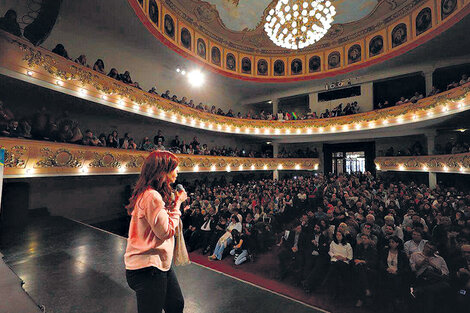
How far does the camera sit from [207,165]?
1194cm

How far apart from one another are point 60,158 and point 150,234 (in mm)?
6378

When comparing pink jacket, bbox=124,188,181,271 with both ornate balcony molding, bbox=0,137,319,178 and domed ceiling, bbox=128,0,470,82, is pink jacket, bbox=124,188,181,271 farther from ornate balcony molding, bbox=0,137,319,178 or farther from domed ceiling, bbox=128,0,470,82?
domed ceiling, bbox=128,0,470,82

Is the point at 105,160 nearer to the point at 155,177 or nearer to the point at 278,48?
the point at 155,177

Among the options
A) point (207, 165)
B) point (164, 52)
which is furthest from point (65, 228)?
point (164, 52)

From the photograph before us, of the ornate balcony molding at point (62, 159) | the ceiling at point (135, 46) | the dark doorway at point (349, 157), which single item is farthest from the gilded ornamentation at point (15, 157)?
the dark doorway at point (349, 157)

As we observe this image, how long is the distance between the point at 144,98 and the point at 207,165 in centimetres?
483

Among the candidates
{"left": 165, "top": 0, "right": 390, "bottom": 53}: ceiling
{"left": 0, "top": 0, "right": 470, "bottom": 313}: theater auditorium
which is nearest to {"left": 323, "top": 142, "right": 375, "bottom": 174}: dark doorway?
{"left": 0, "top": 0, "right": 470, "bottom": 313}: theater auditorium

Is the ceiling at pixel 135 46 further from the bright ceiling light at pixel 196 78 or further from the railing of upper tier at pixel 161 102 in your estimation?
the railing of upper tier at pixel 161 102

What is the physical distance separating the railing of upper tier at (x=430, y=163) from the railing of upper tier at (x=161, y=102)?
2019 millimetres

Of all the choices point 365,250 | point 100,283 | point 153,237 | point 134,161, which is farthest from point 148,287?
point 134,161

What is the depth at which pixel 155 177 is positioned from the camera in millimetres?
1245

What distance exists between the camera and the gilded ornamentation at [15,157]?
4.69 metres

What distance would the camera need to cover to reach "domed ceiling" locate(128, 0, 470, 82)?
10.2 m

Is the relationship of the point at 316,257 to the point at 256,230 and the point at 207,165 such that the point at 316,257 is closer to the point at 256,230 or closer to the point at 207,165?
the point at 256,230
